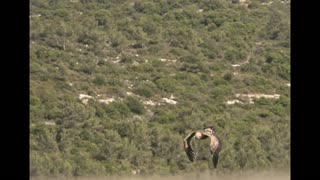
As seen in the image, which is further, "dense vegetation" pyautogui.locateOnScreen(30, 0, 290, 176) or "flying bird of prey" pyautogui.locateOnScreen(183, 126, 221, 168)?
"dense vegetation" pyautogui.locateOnScreen(30, 0, 290, 176)

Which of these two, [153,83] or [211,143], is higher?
[211,143]

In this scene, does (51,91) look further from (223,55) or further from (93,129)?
(223,55)

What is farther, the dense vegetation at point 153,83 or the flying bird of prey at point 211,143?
the dense vegetation at point 153,83

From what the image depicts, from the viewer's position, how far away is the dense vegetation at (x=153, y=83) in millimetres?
18344

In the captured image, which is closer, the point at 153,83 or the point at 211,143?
the point at 211,143

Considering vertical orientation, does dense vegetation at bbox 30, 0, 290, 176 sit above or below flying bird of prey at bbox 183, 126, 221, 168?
below

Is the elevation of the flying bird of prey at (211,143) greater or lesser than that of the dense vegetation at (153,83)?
greater

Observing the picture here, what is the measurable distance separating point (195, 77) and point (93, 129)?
29.2ft

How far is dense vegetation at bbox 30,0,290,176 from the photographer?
722 inches

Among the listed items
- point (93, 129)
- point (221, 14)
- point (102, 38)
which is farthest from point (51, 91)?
point (221, 14)

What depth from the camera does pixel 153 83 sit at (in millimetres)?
29156
